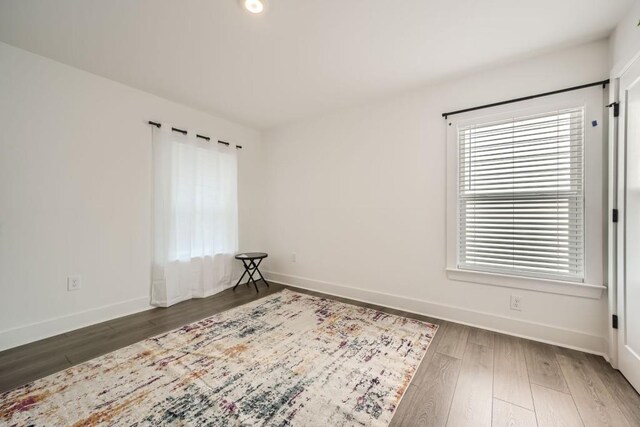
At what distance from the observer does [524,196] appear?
7.40 feet

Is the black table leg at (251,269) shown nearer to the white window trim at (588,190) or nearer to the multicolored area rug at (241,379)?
the multicolored area rug at (241,379)

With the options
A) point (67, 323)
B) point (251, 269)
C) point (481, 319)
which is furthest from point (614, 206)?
point (67, 323)

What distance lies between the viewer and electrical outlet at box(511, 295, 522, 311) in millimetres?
2274

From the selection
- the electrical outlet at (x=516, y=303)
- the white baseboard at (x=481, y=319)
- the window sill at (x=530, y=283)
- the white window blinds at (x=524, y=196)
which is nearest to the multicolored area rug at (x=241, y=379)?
the white baseboard at (x=481, y=319)

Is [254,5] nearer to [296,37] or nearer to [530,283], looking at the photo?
[296,37]

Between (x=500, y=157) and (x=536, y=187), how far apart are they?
381 millimetres

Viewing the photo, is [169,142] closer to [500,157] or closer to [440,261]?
[440,261]

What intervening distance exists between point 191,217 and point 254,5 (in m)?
2.41

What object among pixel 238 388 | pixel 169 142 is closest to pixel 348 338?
pixel 238 388

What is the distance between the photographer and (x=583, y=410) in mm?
1437

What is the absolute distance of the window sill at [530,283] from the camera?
2.01 metres

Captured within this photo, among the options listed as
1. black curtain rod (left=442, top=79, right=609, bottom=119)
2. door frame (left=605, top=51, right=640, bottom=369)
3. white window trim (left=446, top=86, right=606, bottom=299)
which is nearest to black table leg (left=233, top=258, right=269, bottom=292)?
white window trim (left=446, top=86, right=606, bottom=299)

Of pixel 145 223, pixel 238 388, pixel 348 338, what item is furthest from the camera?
pixel 145 223

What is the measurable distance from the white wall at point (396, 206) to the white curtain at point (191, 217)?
0.72 meters
